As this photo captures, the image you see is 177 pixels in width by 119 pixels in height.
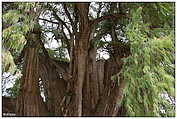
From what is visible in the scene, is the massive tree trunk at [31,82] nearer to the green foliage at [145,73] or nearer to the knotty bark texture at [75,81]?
the knotty bark texture at [75,81]

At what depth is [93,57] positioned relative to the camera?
2814 mm

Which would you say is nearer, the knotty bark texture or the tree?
the tree

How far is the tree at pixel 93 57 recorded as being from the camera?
193 centimetres

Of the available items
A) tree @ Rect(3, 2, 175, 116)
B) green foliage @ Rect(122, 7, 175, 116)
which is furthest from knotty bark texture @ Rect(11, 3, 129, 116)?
green foliage @ Rect(122, 7, 175, 116)

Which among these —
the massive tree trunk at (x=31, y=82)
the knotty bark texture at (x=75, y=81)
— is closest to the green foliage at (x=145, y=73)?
the knotty bark texture at (x=75, y=81)

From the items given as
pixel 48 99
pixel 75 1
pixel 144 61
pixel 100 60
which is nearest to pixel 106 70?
A: pixel 100 60

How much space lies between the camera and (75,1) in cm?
236

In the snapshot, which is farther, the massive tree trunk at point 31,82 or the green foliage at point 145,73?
the massive tree trunk at point 31,82

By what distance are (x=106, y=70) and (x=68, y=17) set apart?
0.54m

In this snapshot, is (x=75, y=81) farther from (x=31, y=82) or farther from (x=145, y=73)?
(x=145, y=73)

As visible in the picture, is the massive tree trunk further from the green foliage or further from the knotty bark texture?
the green foliage

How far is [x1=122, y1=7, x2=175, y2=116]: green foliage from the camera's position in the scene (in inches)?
74.8

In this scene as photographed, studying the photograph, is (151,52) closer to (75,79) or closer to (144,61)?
(144,61)

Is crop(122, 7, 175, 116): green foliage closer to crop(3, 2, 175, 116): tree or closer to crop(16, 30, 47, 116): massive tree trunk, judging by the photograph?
crop(3, 2, 175, 116): tree
